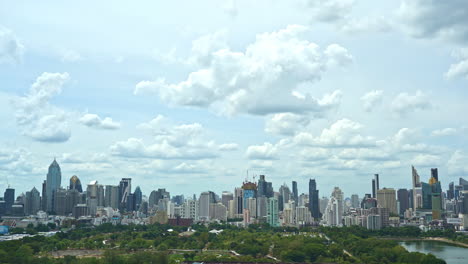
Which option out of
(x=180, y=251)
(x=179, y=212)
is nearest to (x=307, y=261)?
(x=180, y=251)

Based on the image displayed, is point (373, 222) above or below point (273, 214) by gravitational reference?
below

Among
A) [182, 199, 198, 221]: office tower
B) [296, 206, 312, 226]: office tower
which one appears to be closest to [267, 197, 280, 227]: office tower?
[296, 206, 312, 226]: office tower

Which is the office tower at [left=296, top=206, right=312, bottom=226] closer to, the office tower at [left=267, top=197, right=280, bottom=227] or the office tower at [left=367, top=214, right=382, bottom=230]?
the office tower at [left=267, top=197, right=280, bottom=227]

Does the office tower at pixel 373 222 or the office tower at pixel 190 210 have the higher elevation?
the office tower at pixel 190 210

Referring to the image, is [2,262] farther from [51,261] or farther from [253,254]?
[253,254]

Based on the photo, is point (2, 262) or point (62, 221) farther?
point (62, 221)

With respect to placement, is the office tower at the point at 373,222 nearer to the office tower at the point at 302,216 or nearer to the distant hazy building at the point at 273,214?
the office tower at the point at 302,216

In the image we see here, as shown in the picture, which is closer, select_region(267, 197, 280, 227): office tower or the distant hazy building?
select_region(267, 197, 280, 227): office tower

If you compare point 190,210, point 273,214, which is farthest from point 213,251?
point 190,210

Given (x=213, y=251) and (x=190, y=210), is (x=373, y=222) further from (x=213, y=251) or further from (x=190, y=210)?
(x=213, y=251)

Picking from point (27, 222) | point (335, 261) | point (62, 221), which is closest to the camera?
point (335, 261)

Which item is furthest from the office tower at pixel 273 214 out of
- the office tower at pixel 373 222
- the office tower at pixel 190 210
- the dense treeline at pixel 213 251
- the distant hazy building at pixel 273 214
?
the dense treeline at pixel 213 251
